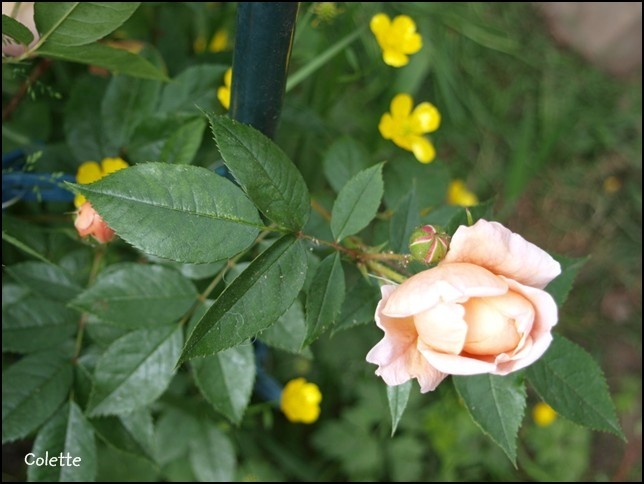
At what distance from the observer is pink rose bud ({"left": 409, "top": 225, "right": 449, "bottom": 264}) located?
0.51 m

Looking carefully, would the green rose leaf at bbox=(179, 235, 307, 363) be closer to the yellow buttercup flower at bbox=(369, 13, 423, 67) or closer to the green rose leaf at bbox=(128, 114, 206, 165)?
the green rose leaf at bbox=(128, 114, 206, 165)

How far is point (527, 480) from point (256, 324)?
46.3 inches

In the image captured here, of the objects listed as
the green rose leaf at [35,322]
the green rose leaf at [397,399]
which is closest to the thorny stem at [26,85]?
the green rose leaf at [35,322]

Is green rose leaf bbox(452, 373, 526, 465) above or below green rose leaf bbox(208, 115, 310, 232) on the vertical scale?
below

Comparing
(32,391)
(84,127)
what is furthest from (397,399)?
(84,127)

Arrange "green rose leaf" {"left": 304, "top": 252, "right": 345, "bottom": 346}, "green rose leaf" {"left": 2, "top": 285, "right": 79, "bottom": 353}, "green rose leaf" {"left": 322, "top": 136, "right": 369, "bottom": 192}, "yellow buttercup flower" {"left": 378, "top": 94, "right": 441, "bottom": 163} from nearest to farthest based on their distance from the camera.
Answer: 1. "green rose leaf" {"left": 304, "top": 252, "right": 345, "bottom": 346}
2. "green rose leaf" {"left": 2, "top": 285, "right": 79, "bottom": 353}
3. "green rose leaf" {"left": 322, "top": 136, "right": 369, "bottom": 192}
4. "yellow buttercup flower" {"left": 378, "top": 94, "right": 441, "bottom": 163}

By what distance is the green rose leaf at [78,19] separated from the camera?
60 cm

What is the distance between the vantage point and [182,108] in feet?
2.76

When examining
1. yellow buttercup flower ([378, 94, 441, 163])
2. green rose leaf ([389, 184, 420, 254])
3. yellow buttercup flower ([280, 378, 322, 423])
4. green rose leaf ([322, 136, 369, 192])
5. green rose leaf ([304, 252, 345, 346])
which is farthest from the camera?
yellow buttercup flower ([280, 378, 322, 423])

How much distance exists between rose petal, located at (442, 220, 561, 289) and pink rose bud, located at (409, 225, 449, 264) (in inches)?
1.2

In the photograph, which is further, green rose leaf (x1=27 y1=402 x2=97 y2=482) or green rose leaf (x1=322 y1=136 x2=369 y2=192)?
green rose leaf (x1=322 y1=136 x2=369 y2=192)

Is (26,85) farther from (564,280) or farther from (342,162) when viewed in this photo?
(564,280)

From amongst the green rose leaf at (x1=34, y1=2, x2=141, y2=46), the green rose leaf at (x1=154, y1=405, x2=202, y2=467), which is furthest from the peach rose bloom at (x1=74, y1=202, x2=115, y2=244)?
the green rose leaf at (x1=154, y1=405, x2=202, y2=467)

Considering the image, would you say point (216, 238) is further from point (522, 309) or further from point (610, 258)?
point (610, 258)
